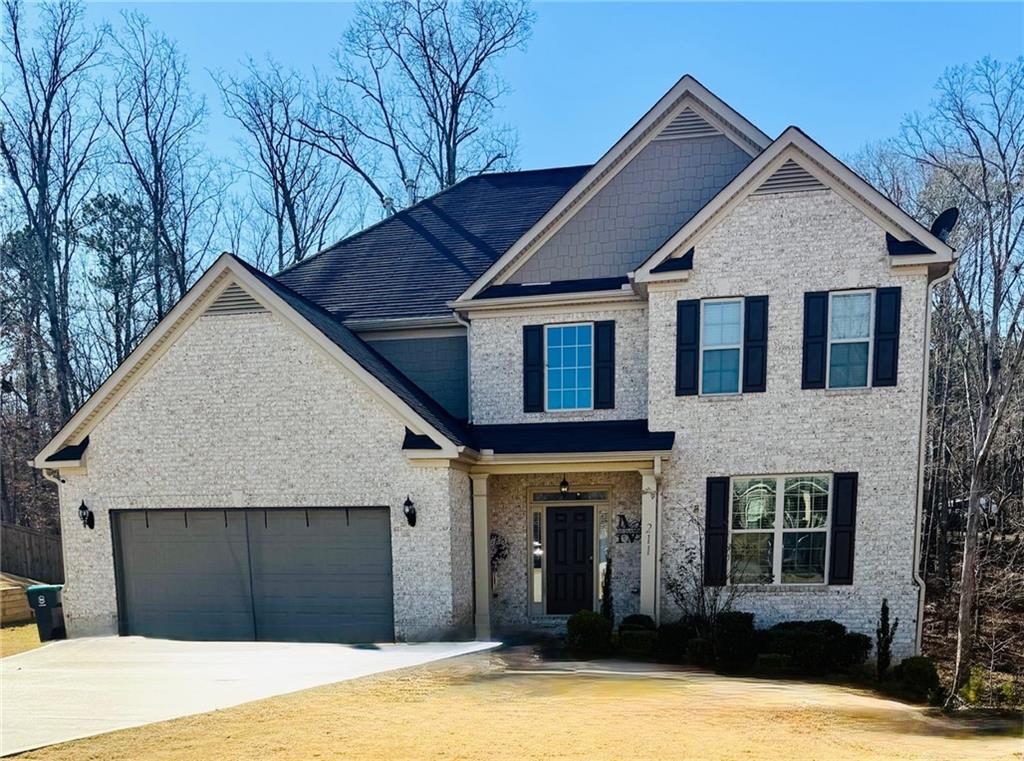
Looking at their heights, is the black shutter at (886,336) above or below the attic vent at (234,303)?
below

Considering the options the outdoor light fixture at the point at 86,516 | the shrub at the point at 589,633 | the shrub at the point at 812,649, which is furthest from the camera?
the outdoor light fixture at the point at 86,516

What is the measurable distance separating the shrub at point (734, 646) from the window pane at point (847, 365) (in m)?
4.26

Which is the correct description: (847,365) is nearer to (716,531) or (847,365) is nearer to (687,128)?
(716,531)

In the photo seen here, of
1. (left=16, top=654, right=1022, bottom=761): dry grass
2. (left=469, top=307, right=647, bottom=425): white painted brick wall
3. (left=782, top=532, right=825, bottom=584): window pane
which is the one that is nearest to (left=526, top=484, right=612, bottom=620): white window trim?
(left=469, top=307, right=647, bottom=425): white painted brick wall

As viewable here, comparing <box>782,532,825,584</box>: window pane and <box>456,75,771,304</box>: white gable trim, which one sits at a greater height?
<box>456,75,771,304</box>: white gable trim

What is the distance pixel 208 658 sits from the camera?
8.96 metres

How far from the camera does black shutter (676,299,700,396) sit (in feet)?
33.1

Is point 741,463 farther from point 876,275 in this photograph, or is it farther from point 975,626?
point 975,626

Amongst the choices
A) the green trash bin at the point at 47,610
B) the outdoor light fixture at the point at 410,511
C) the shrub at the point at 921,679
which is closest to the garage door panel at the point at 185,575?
the green trash bin at the point at 47,610

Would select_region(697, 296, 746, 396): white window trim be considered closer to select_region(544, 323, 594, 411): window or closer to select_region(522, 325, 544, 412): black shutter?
select_region(544, 323, 594, 411): window

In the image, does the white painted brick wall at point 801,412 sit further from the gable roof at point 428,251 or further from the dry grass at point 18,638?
the dry grass at point 18,638

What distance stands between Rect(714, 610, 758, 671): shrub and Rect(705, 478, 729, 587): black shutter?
1.01 metres

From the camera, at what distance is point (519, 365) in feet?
37.5

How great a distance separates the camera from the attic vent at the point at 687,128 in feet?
36.6
